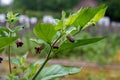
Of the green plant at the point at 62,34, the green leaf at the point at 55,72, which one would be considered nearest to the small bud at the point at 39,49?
the green plant at the point at 62,34

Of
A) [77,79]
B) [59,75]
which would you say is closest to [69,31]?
[59,75]

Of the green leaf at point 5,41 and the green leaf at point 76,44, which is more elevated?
the green leaf at point 5,41

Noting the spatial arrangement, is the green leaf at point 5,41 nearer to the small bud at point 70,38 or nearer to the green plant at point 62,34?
the green plant at point 62,34

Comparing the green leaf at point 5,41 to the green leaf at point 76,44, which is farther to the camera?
the green leaf at point 76,44

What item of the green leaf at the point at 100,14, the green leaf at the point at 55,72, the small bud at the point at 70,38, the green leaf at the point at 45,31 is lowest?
the green leaf at the point at 55,72

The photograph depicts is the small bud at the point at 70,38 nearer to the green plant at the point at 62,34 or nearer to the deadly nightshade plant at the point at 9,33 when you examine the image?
the green plant at the point at 62,34

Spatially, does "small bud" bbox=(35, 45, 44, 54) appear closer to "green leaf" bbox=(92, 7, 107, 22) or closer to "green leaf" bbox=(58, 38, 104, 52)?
"green leaf" bbox=(58, 38, 104, 52)

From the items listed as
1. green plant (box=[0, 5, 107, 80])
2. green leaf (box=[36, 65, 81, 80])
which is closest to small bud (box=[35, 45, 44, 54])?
green plant (box=[0, 5, 107, 80])
